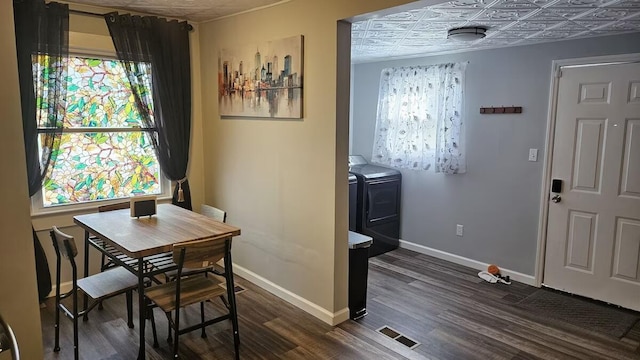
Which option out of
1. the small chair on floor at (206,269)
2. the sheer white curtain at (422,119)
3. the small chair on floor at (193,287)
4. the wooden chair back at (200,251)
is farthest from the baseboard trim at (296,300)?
the sheer white curtain at (422,119)

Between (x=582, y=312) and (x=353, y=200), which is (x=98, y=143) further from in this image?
(x=582, y=312)

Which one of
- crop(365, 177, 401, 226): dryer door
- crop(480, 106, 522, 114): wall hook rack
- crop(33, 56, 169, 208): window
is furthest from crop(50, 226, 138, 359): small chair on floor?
crop(480, 106, 522, 114): wall hook rack

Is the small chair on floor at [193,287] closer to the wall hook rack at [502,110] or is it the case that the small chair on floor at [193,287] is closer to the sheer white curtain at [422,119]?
the sheer white curtain at [422,119]

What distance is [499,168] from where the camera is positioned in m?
4.19

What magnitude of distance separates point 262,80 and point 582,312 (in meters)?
3.20

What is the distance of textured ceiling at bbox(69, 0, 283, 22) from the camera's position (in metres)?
3.31

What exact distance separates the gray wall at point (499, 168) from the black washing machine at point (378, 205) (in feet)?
0.84

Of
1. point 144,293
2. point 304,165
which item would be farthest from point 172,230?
point 304,165

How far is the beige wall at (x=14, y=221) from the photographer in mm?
2010

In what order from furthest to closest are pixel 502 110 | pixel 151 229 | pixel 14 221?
pixel 502 110
pixel 151 229
pixel 14 221

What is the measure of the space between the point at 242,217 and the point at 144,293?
1555mm

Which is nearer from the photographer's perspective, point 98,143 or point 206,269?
point 206,269

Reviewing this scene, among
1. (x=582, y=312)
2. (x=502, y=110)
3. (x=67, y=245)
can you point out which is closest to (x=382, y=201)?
(x=502, y=110)

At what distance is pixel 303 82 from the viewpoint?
10.4 feet
